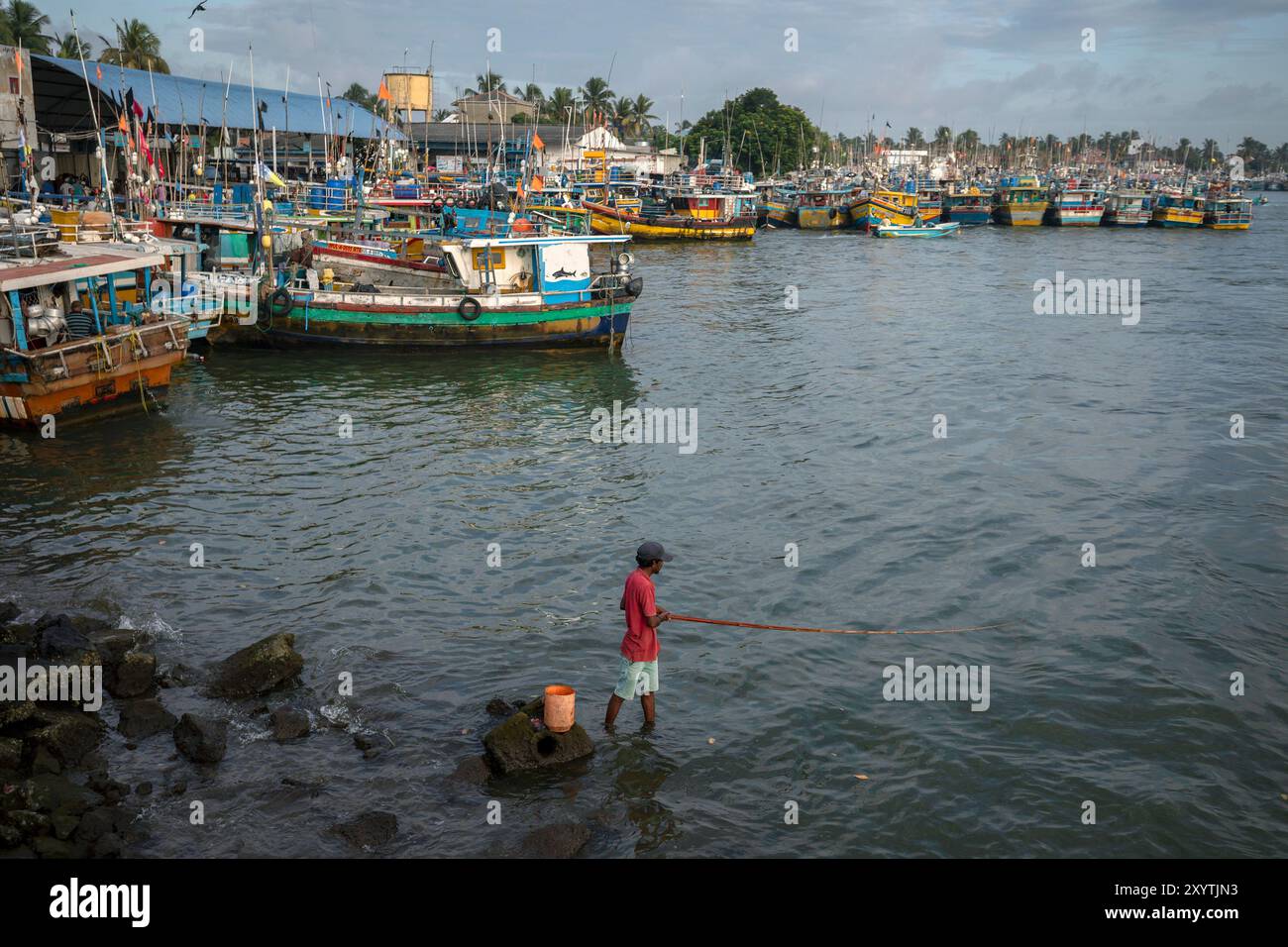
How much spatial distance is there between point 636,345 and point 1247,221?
70.0m

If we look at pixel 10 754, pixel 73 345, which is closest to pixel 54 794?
pixel 10 754

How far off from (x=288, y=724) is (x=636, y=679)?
3.19 metres

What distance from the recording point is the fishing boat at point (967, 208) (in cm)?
8200

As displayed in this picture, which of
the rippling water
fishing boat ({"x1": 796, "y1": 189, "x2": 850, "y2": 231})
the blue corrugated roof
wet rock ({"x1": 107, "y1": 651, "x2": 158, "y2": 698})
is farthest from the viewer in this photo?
fishing boat ({"x1": 796, "y1": 189, "x2": 850, "y2": 231})

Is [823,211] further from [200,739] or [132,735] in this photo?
[200,739]

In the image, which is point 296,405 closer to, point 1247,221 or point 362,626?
point 362,626

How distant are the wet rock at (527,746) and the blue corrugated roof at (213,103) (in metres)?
35.5

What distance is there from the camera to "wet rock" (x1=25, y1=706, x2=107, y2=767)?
898 cm

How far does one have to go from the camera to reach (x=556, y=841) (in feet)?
26.6

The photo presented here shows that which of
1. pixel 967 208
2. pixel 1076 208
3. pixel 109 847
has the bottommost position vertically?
pixel 109 847

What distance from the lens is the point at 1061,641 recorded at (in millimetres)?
12141
